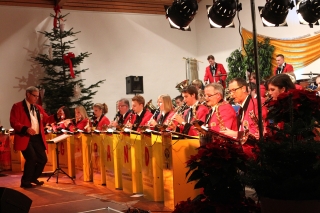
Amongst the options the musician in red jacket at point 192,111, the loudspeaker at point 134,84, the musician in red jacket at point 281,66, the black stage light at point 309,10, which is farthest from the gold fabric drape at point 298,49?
the musician in red jacket at point 192,111

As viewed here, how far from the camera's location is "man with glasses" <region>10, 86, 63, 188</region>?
7.76m

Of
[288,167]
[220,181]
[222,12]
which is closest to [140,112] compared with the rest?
[222,12]

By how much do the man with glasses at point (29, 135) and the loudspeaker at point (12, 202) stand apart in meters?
3.79

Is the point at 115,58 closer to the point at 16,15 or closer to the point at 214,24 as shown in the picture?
the point at 16,15

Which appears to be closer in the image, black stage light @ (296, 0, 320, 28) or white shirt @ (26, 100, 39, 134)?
black stage light @ (296, 0, 320, 28)

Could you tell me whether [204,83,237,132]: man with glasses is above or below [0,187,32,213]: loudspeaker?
above

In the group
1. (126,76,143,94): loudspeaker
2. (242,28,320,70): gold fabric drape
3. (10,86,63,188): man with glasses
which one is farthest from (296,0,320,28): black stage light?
(126,76,143,94): loudspeaker

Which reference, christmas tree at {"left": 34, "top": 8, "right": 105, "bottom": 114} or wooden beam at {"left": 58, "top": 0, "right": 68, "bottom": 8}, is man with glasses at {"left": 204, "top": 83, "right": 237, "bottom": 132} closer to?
christmas tree at {"left": 34, "top": 8, "right": 105, "bottom": 114}

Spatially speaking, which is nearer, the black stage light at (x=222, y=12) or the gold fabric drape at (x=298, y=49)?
the black stage light at (x=222, y=12)

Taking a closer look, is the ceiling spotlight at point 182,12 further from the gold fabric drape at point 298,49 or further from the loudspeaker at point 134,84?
the loudspeaker at point 134,84

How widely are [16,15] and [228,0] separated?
32.3 ft

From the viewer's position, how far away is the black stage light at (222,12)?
6.55 metres

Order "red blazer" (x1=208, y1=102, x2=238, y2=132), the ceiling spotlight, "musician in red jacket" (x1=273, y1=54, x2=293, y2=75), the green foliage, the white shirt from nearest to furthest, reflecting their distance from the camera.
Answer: "red blazer" (x1=208, y1=102, x2=238, y2=132)
the ceiling spotlight
the white shirt
"musician in red jacket" (x1=273, y1=54, x2=293, y2=75)
the green foliage

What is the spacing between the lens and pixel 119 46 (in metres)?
15.9
